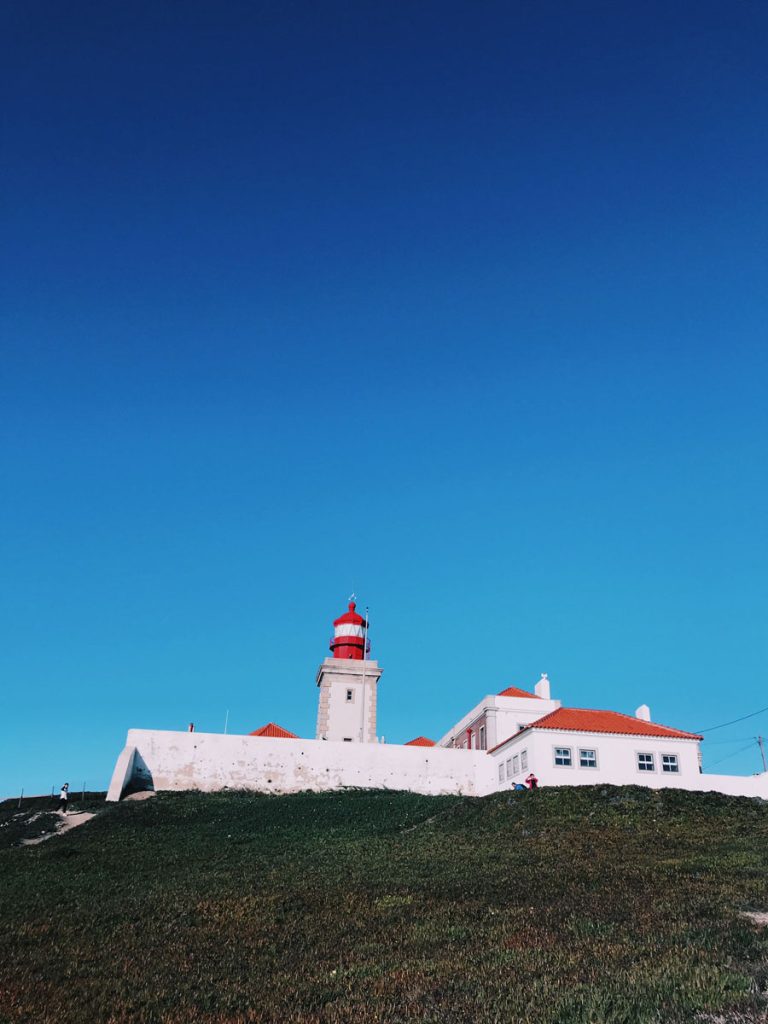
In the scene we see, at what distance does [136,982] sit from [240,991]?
1.74 meters

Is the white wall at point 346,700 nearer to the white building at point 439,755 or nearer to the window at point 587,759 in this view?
the white building at point 439,755

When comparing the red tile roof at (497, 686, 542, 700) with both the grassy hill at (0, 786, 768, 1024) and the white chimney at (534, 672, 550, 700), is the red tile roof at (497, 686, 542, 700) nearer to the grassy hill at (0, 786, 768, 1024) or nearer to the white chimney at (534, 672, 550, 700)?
the white chimney at (534, 672, 550, 700)

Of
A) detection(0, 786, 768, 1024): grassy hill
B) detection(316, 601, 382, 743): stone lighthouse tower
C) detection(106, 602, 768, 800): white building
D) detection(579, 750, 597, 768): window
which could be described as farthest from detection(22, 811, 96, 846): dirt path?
detection(579, 750, 597, 768): window

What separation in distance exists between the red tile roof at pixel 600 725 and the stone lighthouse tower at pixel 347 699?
1485 cm

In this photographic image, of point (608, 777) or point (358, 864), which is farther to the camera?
point (608, 777)

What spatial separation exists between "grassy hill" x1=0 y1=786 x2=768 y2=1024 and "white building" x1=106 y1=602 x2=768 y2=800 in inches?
345

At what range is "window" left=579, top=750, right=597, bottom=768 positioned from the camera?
37.8 m

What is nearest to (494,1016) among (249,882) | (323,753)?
(249,882)

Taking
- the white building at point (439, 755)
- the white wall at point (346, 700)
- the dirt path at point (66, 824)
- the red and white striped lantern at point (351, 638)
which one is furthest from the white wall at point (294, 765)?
the red and white striped lantern at point (351, 638)

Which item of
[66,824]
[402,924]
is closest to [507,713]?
[66,824]

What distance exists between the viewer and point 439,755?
4450cm

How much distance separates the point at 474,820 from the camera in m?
30.1

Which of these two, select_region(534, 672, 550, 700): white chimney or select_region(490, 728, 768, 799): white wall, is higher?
select_region(534, 672, 550, 700): white chimney

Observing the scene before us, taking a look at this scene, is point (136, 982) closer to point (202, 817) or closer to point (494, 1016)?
point (494, 1016)
